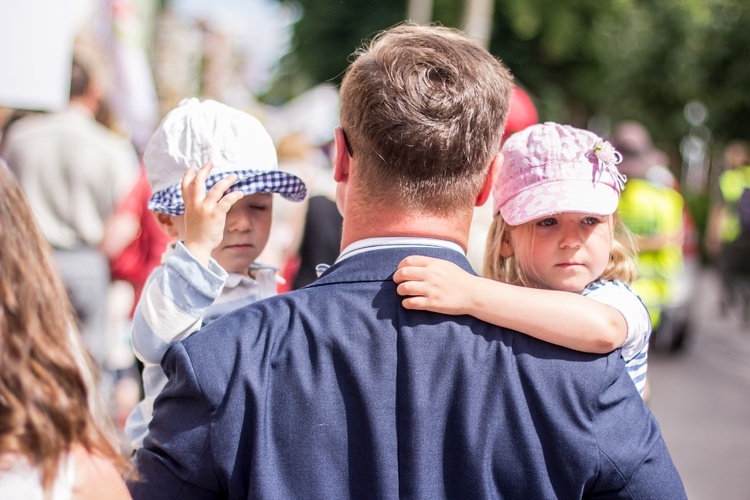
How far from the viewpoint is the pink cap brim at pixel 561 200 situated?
6.55ft

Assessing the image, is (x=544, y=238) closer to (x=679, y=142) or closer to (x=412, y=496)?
(x=412, y=496)

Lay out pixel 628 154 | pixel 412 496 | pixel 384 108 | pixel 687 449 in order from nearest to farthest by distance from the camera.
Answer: pixel 412 496, pixel 384 108, pixel 687 449, pixel 628 154

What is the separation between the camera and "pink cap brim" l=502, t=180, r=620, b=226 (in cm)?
200

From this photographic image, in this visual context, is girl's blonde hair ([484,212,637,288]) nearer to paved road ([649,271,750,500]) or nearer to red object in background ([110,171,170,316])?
red object in background ([110,171,170,316])

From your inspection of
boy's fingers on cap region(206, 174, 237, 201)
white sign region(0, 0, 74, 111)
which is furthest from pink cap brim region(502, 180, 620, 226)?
white sign region(0, 0, 74, 111)

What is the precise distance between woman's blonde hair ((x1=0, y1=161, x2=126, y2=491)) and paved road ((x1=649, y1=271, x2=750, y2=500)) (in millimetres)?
5074

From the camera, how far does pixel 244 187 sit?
216 cm

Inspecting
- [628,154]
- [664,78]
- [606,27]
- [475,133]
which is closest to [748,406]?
[628,154]

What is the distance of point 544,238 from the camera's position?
214 centimetres

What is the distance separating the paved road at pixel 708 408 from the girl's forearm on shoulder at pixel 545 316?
4468 millimetres

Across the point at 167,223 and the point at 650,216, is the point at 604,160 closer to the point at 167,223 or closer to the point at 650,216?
the point at 167,223

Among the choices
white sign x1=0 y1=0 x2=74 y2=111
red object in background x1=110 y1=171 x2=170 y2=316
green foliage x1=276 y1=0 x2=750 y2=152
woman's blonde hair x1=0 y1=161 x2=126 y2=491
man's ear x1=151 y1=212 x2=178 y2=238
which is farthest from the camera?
green foliage x1=276 y1=0 x2=750 y2=152

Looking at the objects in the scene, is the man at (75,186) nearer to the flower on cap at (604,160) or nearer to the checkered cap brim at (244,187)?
the checkered cap brim at (244,187)

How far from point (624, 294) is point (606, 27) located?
75.7ft
